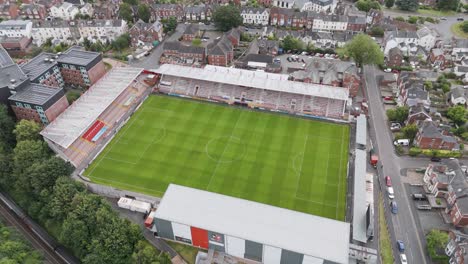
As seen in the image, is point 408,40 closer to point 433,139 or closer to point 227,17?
point 433,139

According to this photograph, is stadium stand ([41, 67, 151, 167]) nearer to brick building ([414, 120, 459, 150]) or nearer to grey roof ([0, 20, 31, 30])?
grey roof ([0, 20, 31, 30])

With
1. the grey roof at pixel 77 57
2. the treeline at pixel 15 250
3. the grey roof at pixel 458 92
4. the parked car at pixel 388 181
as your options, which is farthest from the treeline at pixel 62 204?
the grey roof at pixel 458 92

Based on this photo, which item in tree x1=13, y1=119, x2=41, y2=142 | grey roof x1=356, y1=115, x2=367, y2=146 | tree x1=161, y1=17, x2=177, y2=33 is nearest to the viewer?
tree x1=13, y1=119, x2=41, y2=142

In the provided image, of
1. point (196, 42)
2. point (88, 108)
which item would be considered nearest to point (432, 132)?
point (196, 42)

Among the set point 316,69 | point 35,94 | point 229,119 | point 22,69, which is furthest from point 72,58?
point 316,69

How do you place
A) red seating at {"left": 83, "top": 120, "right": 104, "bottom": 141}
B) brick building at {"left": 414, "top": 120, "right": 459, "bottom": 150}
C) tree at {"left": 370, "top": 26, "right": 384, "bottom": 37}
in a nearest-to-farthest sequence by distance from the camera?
brick building at {"left": 414, "top": 120, "right": 459, "bottom": 150}
red seating at {"left": 83, "top": 120, "right": 104, "bottom": 141}
tree at {"left": 370, "top": 26, "right": 384, "bottom": 37}

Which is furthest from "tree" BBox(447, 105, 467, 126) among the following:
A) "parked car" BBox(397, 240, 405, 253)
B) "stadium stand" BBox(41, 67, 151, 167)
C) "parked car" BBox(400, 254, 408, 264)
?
"stadium stand" BBox(41, 67, 151, 167)
